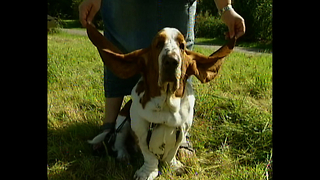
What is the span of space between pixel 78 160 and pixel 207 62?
1050 mm

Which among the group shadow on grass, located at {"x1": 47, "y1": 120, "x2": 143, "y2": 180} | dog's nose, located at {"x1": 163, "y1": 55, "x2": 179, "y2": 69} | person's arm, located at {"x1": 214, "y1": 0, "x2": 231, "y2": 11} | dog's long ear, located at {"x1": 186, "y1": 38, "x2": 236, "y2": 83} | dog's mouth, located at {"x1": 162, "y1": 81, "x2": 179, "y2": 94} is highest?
person's arm, located at {"x1": 214, "y1": 0, "x2": 231, "y2": 11}

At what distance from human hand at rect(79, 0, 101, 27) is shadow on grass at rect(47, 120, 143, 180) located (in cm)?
87

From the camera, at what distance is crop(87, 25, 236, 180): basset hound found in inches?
64.0

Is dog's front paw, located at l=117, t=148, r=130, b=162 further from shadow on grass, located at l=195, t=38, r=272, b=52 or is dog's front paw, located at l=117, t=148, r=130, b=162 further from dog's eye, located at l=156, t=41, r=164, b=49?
shadow on grass, located at l=195, t=38, r=272, b=52

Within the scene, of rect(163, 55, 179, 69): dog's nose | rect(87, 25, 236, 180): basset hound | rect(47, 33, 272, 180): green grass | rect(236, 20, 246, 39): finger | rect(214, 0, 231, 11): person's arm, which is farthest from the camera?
rect(47, 33, 272, 180): green grass

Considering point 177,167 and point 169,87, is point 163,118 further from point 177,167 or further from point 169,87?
point 177,167

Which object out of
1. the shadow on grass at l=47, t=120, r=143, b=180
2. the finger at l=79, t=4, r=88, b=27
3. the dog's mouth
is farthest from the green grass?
the finger at l=79, t=4, r=88, b=27

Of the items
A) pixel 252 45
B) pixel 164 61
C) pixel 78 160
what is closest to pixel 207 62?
pixel 164 61

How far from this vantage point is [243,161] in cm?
208

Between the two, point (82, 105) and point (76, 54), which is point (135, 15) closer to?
point (82, 105)

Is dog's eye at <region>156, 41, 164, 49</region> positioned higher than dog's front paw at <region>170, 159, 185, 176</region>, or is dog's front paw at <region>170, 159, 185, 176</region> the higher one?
dog's eye at <region>156, 41, 164, 49</region>

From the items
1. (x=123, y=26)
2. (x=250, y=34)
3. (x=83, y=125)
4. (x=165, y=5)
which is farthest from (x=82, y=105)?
(x=250, y=34)

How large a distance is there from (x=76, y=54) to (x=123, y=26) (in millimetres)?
3498

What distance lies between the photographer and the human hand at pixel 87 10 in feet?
5.73
